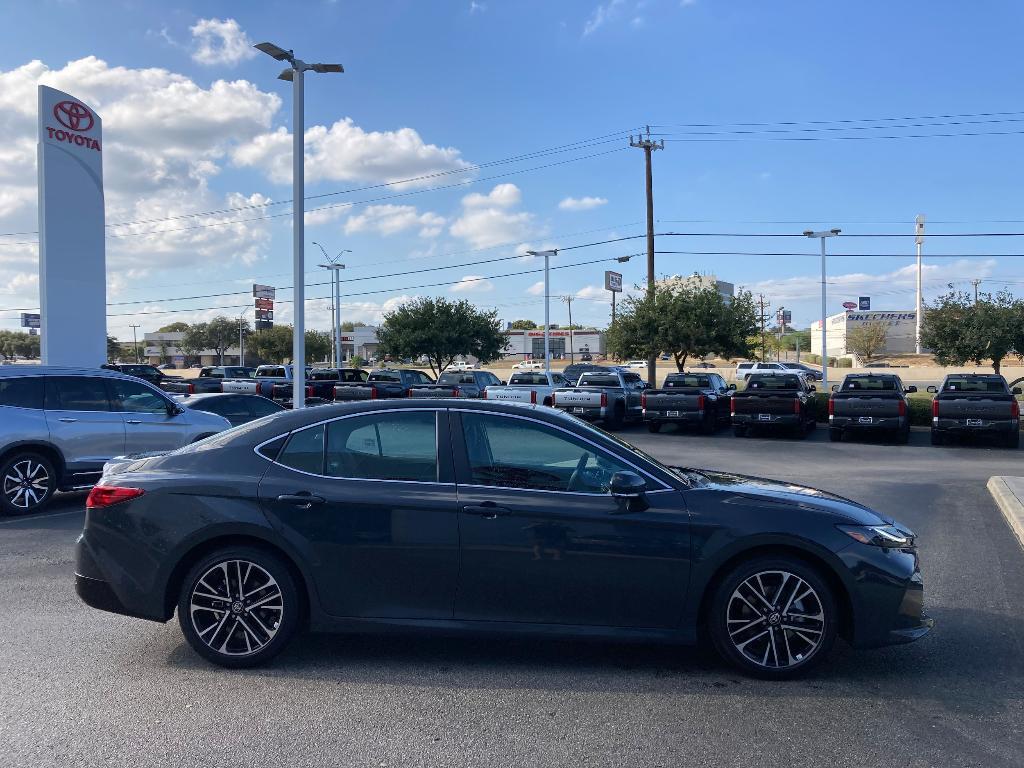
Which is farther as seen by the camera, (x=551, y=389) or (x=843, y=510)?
(x=551, y=389)

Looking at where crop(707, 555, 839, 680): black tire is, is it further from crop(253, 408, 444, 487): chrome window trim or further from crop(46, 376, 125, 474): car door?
crop(46, 376, 125, 474): car door

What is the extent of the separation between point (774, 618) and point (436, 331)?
39328 mm

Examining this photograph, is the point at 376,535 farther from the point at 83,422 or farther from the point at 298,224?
the point at 298,224

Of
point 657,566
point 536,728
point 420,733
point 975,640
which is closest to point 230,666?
point 420,733

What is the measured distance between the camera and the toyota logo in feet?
82.8

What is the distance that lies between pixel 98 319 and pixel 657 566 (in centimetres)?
2535

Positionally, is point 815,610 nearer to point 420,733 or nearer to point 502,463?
point 502,463

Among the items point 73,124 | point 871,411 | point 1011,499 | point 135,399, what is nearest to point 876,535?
point 1011,499

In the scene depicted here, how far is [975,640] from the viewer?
5535 mm

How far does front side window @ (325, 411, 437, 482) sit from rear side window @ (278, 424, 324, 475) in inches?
2.2

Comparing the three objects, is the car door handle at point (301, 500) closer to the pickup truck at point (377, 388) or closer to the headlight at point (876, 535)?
the headlight at point (876, 535)

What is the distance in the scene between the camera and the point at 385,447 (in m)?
5.02

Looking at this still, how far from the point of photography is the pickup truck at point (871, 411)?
1994 cm

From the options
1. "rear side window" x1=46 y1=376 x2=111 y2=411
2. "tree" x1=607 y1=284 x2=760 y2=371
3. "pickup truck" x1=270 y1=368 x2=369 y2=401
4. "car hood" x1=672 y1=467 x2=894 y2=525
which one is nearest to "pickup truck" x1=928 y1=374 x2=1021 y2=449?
"tree" x1=607 y1=284 x2=760 y2=371
